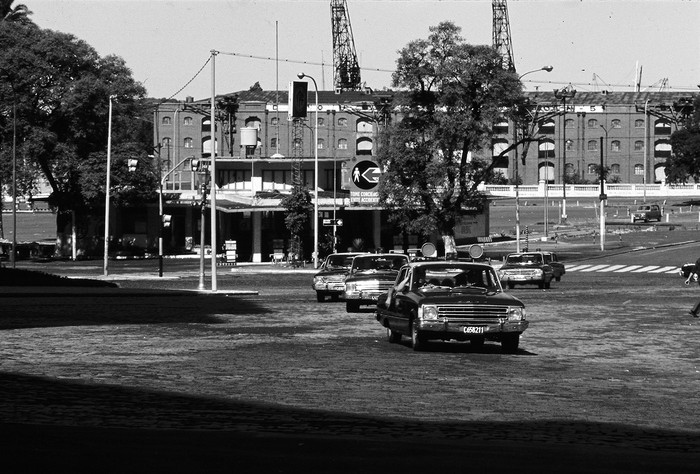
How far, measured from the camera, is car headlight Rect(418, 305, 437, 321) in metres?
21.6

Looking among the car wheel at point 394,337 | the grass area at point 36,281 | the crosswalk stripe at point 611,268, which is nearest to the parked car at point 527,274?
the grass area at point 36,281

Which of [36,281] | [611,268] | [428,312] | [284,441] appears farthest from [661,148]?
[284,441]

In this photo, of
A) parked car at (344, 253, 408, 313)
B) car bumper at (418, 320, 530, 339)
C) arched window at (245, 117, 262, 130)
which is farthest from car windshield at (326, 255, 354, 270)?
arched window at (245, 117, 262, 130)

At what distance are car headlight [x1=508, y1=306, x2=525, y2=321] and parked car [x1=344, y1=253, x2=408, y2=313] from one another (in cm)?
1139

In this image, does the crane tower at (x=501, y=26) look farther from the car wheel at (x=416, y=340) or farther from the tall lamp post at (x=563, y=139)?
the car wheel at (x=416, y=340)

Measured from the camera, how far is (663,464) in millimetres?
10398

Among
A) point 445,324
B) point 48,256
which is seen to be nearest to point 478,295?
point 445,324

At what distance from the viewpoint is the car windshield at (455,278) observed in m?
23.0

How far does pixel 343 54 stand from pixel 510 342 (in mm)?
140140

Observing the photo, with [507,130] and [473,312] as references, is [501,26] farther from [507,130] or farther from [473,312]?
[473,312]

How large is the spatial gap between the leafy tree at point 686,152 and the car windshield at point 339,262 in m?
86.8

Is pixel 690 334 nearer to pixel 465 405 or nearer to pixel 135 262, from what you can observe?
pixel 465 405

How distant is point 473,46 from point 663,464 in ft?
195

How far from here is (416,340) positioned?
71.9ft
